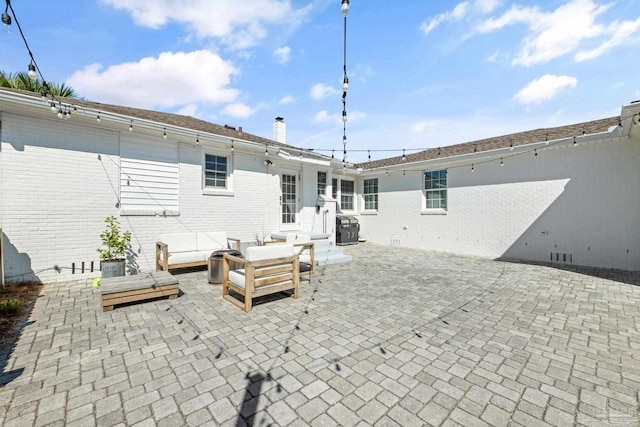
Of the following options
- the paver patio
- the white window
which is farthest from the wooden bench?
the white window

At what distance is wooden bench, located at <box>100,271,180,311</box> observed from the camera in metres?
4.12

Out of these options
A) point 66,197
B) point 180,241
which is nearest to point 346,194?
point 180,241

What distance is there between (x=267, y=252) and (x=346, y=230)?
312 inches

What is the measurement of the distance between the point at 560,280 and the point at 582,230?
2.75 meters

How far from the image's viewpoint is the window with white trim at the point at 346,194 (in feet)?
43.5

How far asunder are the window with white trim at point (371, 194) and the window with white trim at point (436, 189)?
8.31ft

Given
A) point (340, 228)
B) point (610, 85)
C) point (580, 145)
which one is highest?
point (610, 85)

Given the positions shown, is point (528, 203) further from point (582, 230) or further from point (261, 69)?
point (261, 69)

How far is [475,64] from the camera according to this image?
780 cm

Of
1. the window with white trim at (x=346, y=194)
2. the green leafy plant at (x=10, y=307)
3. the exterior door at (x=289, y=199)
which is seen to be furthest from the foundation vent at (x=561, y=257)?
the green leafy plant at (x=10, y=307)

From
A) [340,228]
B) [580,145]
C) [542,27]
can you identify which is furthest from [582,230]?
[340,228]

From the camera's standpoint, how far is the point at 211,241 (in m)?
7.26

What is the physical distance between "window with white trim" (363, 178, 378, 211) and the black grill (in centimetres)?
122

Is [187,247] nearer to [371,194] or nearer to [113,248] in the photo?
[113,248]
